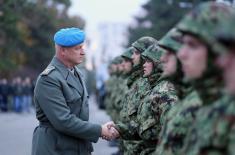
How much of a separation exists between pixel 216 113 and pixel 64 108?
97.0 inches

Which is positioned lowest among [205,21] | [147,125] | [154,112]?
[147,125]

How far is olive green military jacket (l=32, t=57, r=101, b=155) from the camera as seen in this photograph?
5.37m

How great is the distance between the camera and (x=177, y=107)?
3996 millimetres

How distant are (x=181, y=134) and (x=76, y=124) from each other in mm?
1850

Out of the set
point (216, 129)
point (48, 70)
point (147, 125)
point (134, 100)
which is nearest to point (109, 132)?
point (147, 125)

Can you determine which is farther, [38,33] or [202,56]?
[38,33]

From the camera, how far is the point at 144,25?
167ft

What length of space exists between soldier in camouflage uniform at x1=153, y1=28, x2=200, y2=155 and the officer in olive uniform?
150cm

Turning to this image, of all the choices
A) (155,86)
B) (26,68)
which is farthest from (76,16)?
(155,86)

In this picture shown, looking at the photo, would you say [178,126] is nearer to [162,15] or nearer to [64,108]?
[64,108]

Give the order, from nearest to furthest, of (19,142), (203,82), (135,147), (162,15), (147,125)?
(203,82)
(147,125)
(135,147)
(19,142)
(162,15)

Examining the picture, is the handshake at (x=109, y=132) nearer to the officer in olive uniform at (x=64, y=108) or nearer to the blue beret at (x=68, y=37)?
the officer in olive uniform at (x=64, y=108)

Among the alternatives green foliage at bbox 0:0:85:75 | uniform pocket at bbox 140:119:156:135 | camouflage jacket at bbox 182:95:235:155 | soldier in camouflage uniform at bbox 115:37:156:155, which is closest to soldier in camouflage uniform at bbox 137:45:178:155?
uniform pocket at bbox 140:119:156:135

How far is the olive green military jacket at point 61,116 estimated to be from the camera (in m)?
5.37
